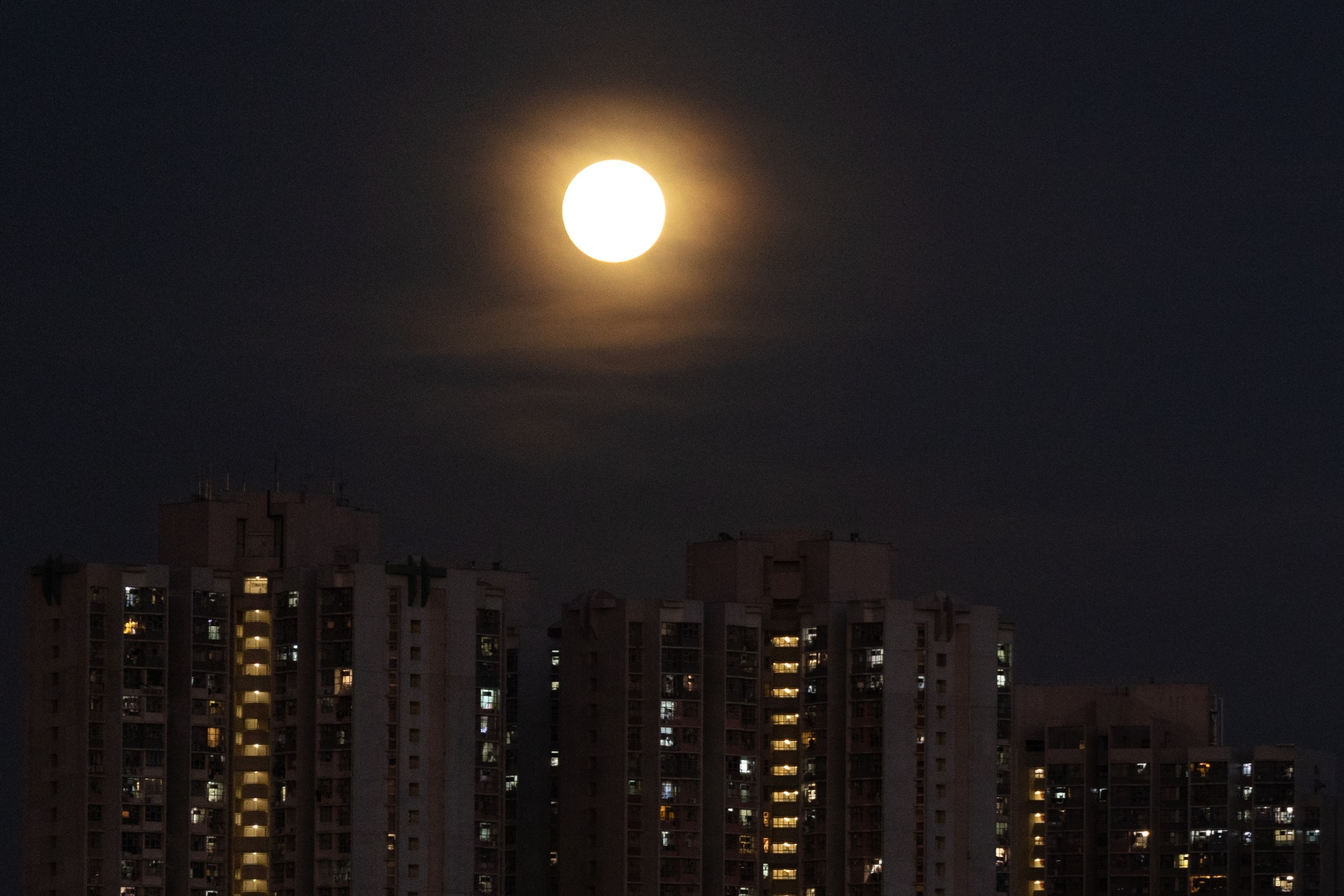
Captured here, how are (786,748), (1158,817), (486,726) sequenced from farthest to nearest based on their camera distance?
(1158,817) → (786,748) → (486,726)

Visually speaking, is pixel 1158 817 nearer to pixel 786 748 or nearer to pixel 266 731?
pixel 786 748

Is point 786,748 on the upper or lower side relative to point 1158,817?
upper

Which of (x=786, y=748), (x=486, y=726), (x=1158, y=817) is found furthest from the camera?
(x=1158, y=817)

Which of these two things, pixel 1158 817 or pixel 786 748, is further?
pixel 1158 817

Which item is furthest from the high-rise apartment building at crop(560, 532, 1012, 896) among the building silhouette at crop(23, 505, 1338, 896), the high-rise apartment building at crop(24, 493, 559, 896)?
the high-rise apartment building at crop(24, 493, 559, 896)

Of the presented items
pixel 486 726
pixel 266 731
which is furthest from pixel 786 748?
pixel 266 731

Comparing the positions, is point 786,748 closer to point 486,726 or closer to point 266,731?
point 486,726

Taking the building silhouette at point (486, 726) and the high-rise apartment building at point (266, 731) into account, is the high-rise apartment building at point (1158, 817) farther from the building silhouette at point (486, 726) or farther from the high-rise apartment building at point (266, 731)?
the high-rise apartment building at point (266, 731)

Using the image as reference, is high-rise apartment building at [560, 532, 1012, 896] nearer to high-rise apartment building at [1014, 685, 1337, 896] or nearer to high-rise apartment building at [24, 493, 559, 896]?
high-rise apartment building at [24, 493, 559, 896]
